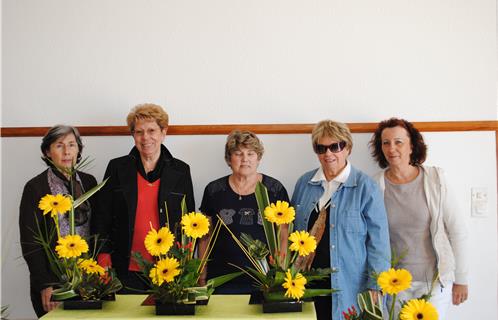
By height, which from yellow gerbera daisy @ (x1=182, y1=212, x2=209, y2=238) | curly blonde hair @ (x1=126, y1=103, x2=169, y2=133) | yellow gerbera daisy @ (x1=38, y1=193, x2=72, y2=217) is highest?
curly blonde hair @ (x1=126, y1=103, x2=169, y2=133)

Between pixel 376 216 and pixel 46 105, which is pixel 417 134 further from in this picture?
pixel 46 105

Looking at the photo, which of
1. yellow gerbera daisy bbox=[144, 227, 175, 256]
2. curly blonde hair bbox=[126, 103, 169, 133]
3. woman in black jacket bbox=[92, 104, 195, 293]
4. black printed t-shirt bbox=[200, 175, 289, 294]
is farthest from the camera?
curly blonde hair bbox=[126, 103, 169, 133]

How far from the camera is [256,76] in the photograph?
11.1 feet

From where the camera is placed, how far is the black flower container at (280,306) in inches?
77.3

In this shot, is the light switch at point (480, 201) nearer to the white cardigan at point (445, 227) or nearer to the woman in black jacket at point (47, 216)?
the white cardigan at point (445, 227)

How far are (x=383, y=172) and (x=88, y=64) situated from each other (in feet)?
6.43

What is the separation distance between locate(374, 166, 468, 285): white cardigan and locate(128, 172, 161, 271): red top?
1454 mm

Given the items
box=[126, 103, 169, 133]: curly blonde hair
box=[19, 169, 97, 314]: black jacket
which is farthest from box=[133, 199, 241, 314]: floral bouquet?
box=[126, 103, 169, 133]: curly blonde hair

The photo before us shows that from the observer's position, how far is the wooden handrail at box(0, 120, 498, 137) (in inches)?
129

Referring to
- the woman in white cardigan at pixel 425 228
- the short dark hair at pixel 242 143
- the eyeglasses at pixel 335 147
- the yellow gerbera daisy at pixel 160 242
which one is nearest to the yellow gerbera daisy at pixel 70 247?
the yellow gerbera daisy at pixel 160 242

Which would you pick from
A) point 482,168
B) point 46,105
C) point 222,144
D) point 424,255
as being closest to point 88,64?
point 46,105

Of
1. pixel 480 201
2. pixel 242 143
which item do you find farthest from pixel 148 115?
pixel 480 201

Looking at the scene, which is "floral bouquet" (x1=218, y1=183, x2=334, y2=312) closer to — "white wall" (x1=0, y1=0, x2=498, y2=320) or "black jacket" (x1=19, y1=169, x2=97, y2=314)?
"black jacket" (x1=19, y1=169, x2=97, y2=314)

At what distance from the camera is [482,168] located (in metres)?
3.29
